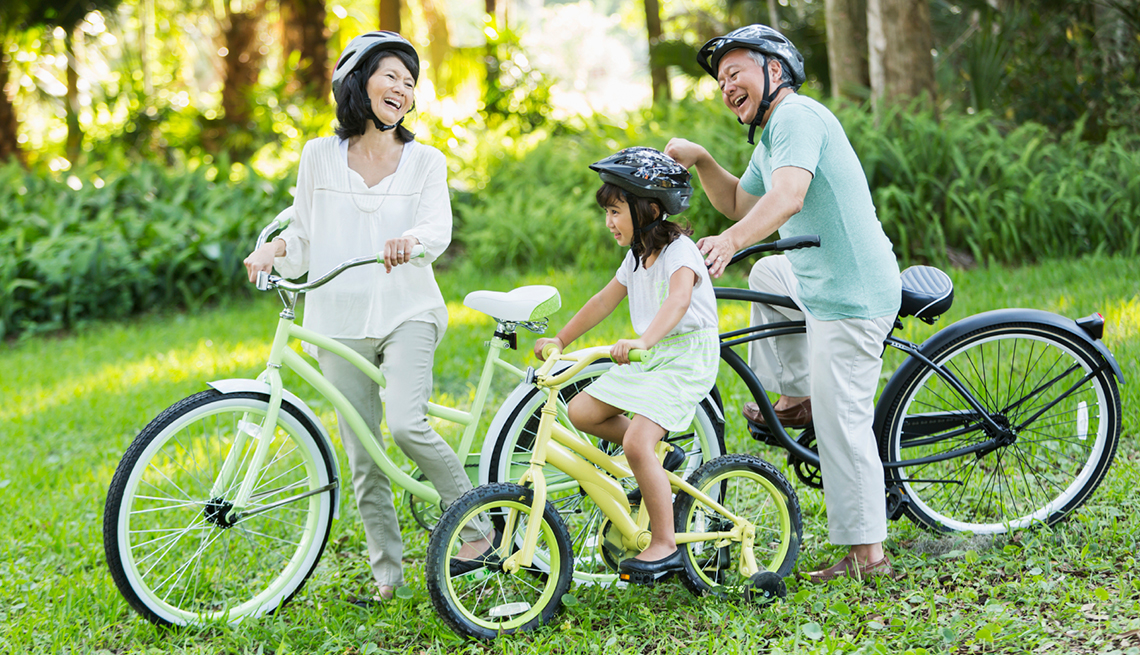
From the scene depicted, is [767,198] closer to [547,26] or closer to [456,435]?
[456,435]

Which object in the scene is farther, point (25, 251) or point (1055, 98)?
point (1055, 98)

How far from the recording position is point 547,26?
6644 centimetres

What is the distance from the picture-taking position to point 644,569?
9.61ft

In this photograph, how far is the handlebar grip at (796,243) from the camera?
3.03 meters

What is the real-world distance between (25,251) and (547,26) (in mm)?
61782

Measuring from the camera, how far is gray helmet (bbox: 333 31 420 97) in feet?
9.77

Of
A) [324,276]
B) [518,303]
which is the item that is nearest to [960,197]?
[518,303]

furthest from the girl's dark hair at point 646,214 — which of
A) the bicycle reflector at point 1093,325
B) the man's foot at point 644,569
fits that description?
the bicycle reflector at point 1093,325

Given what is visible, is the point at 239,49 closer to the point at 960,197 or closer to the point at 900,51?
the point at 900,51

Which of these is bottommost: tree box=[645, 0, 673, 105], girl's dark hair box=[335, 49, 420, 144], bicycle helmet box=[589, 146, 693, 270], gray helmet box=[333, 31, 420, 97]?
bicycle helmet box=[589, 146, 693, 270]

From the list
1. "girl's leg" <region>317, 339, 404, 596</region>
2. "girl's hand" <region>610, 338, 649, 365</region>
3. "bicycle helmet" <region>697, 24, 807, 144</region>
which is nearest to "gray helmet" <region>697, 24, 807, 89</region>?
"bicycle helmet" <region>697, 24, 807, 144</region>

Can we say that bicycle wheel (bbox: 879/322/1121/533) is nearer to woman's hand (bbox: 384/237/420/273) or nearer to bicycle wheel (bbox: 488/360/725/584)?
bicycle wheel (bbox: 488/360/725/584)

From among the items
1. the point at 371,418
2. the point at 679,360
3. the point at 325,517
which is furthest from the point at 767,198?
the point at 325,517

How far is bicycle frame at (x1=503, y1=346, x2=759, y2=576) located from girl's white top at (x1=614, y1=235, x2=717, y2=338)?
0.26m
